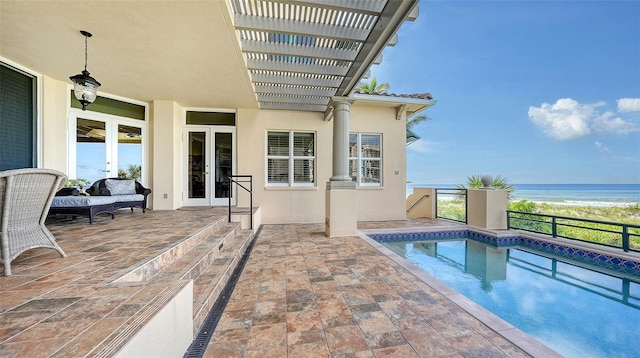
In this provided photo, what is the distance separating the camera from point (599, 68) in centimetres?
1730

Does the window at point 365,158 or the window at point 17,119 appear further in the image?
the window at point 365,158

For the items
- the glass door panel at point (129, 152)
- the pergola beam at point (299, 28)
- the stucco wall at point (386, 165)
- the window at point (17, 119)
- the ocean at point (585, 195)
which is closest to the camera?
the pergola beam at point (299, 28)

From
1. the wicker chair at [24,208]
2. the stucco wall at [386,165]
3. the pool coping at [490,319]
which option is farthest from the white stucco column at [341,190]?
the wicker chair at [24,208]

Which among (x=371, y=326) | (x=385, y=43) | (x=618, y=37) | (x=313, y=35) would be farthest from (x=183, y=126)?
(x=618, y=37)

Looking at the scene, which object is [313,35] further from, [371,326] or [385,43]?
[371,326]

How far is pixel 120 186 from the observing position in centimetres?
459

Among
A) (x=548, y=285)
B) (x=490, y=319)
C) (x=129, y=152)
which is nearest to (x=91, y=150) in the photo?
(x=129, y=152)

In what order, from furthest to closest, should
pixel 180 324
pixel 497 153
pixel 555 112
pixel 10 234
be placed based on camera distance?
pixel 497 153 < pixel 555 112 < pixel 10 234 < pixel 180 324

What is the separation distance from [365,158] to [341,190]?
225 centimetres

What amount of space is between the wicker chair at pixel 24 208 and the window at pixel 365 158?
17.9ft

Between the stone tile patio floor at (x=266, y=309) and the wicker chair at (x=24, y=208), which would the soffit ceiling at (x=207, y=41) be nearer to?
the wicker chair at (x=24, y=208)

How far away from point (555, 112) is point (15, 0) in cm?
2935

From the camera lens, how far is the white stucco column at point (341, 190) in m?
4.46

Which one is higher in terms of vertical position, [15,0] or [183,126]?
[15,0]
